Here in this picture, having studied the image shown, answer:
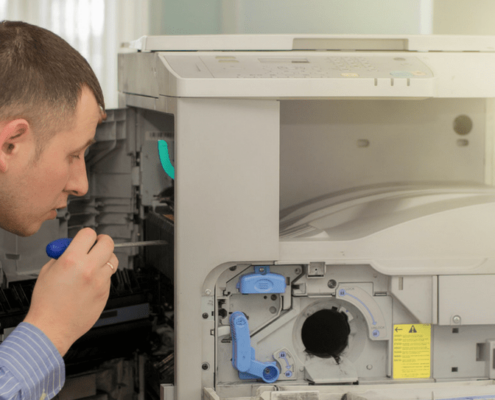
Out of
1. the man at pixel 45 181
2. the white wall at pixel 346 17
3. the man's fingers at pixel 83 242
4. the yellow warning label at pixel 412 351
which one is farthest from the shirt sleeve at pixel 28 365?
the white wall at pixel 346 17

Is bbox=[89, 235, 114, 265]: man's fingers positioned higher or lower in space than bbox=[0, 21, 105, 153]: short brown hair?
lower

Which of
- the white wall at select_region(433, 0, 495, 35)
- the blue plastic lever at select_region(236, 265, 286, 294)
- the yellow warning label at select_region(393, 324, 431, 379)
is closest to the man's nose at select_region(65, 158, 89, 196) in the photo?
the blue plastic lever at select_region(236, 265, 286, 294)

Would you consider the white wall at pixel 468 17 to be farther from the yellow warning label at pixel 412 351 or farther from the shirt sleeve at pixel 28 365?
the shirt sleeve at pixel 28 365

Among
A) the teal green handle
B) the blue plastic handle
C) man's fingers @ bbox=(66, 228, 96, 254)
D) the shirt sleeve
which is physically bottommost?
the shirt sleeve

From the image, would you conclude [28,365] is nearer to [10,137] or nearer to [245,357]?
[10,137]

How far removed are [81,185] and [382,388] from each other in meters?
0.73

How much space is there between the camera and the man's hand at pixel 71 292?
2.59 feet

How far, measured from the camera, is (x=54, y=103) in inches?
31.5

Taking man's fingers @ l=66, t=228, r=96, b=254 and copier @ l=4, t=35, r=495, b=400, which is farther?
copier @ l=4, t=35, r=495, b=400

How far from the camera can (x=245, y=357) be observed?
1141mm

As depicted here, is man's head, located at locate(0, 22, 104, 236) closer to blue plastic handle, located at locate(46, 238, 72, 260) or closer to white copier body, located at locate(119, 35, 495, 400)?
blue plastic handle, located at locate(46, 238, 72, 260)

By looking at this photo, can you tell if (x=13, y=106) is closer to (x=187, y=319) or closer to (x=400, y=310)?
(x=187, y=319)

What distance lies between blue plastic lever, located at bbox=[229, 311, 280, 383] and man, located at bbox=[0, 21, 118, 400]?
0.35 metres

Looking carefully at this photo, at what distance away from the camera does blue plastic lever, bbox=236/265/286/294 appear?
1136 millimetres
